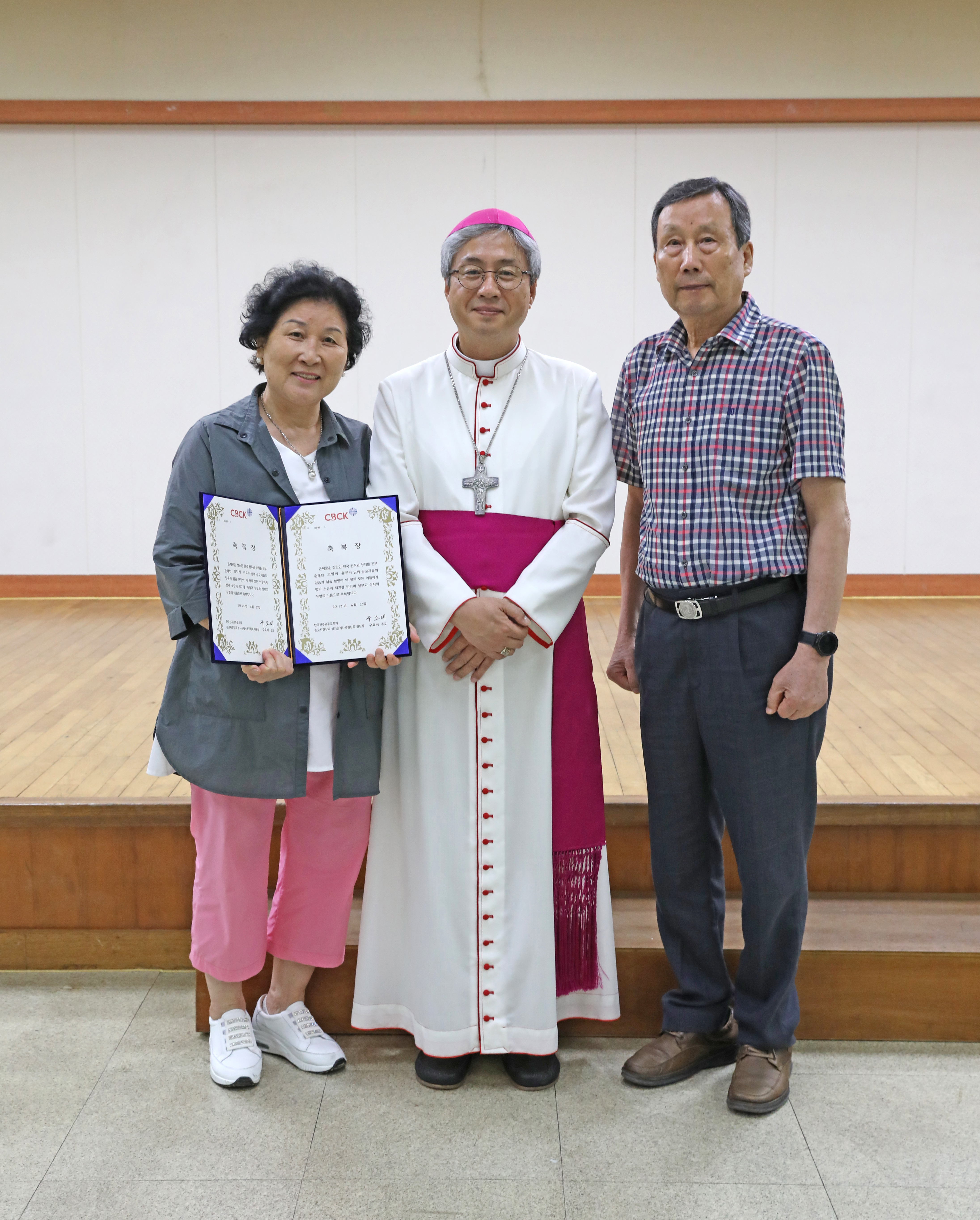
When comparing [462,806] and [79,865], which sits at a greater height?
[462,806]

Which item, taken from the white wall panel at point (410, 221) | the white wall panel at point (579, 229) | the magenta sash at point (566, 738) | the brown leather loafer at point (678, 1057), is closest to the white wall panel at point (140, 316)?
the white wall panel at point (410, 221)

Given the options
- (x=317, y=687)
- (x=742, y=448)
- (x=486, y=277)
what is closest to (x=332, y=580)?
(x=317, y=687)

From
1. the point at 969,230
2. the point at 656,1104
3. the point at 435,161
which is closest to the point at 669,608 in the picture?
the point at 656,1104

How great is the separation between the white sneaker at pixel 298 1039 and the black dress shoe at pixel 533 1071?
0.35 meters

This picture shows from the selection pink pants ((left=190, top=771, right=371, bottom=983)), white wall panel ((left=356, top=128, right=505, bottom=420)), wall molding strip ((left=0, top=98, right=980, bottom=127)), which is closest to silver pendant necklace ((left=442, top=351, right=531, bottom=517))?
pink pants ((left=190, top=771, right=371, bottom=983))

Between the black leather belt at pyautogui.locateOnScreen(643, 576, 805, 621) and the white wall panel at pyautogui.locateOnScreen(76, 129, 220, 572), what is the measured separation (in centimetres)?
444

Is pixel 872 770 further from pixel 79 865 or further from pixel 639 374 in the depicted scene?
pixel 79 865

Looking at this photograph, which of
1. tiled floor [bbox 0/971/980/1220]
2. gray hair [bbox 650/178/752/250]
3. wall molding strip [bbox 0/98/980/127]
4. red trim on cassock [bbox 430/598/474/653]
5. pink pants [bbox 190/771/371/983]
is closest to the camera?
tiled floor [bbox 0/971/980/1220]

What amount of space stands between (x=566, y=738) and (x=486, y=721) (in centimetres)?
17

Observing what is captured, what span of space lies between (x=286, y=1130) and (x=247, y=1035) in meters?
0.25

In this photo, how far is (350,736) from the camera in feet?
6.66

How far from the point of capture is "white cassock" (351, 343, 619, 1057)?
205 cm

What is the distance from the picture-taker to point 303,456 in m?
2.04

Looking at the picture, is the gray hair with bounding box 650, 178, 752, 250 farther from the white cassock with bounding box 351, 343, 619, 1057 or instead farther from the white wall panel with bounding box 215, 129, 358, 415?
the white wall panel with bounding box 215, 129, 358, 415
